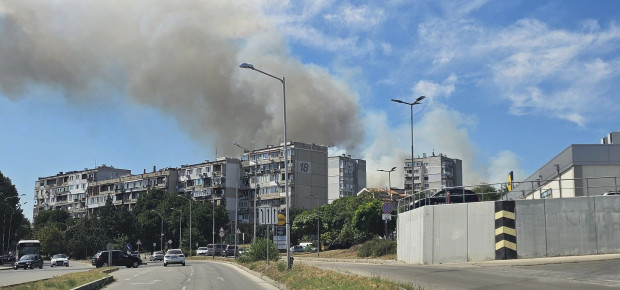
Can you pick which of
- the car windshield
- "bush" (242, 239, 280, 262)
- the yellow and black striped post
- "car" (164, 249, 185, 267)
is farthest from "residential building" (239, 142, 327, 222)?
the yellow and black striped post

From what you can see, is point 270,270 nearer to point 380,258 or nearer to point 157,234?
point 380,258

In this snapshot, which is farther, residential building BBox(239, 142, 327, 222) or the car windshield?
residential building BBox(239, 142, 327, 222)

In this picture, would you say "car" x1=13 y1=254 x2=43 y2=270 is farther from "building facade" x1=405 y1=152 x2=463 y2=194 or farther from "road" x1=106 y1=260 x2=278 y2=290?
"building facade" x1=405 y1=152 x2=463 y2=194

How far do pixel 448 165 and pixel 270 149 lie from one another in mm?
67887

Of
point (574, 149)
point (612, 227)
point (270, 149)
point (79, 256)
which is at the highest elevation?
point (270, 149)

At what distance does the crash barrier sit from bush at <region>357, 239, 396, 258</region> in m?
12.5

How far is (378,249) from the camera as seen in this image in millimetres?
48094

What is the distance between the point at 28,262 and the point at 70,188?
12335cm

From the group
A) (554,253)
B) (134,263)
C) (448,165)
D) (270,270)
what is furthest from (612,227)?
(448,165)

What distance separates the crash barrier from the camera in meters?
31.5

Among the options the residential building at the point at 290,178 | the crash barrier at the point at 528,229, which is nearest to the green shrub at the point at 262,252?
the crash barrier at the point at 528,229

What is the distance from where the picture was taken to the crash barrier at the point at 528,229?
31.5 m

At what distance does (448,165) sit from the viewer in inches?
7008

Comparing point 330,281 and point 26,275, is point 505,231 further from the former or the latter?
point 26,275
